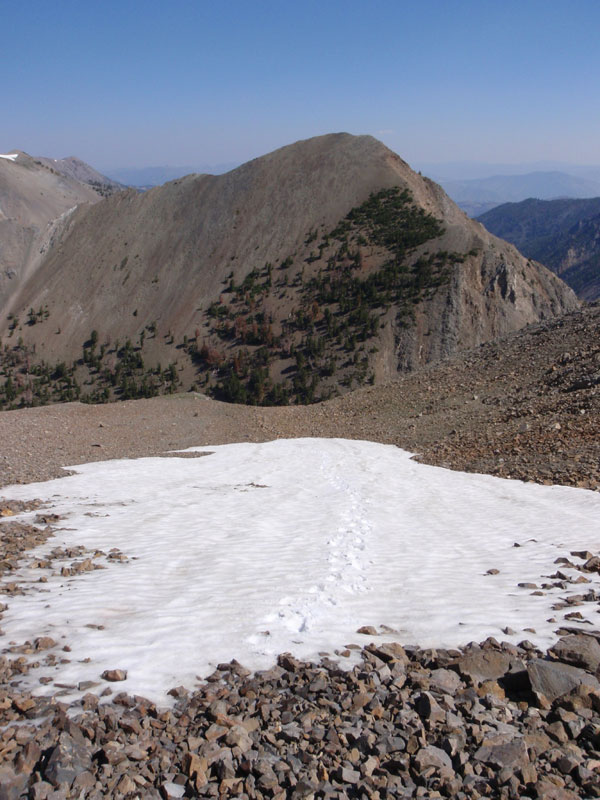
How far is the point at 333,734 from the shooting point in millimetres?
3369

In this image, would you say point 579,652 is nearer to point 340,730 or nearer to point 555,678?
point 555,678

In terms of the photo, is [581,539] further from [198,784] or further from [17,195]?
[17,195]

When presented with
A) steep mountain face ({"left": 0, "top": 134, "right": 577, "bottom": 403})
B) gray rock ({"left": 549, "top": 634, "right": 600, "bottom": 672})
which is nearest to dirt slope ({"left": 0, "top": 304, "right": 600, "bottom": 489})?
gray rock ({"left": 549, "top": 634, "right": 600, "bottom": 672})

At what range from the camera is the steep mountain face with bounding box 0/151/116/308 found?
90.8m

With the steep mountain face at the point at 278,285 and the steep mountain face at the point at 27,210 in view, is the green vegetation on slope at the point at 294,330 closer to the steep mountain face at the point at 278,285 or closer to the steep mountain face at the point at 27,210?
the steep mountain face at the point at 278,285

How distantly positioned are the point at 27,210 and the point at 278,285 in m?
99.7

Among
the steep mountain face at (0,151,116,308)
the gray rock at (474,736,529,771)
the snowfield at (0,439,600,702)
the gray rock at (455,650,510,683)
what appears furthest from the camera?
the steep mountain face at (0,151,116,308)

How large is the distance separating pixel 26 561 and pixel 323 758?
194 inches

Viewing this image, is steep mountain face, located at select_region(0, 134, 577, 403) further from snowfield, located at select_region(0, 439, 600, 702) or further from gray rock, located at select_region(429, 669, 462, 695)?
gray rock, located at select_region(429, 669, 462, 695)

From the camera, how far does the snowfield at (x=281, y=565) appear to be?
4.69 m

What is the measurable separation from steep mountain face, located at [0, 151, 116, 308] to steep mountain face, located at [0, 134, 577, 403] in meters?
7.68

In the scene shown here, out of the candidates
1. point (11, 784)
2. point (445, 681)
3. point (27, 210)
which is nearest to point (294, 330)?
point (445, 681)

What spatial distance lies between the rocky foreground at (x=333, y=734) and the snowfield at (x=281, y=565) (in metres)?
0.37

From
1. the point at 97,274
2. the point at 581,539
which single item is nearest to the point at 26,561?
the point at 581,539
